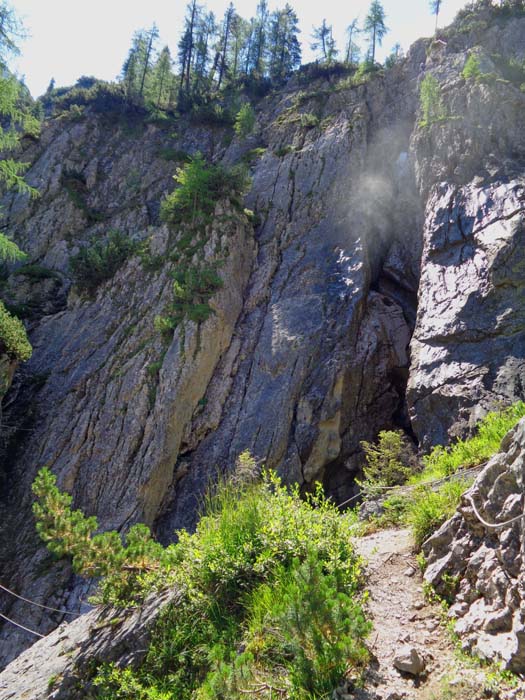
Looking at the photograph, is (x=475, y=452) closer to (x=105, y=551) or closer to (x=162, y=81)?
(x=105, y=551)

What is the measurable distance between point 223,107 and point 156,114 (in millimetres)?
5152

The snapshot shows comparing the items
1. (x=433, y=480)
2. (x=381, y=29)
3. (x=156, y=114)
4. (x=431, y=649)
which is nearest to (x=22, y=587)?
(x=433, y=480)

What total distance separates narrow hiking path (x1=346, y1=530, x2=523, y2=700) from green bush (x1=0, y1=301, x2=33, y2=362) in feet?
43.8

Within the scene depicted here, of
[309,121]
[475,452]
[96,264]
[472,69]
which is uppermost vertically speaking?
[309,121]

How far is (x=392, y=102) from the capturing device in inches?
948

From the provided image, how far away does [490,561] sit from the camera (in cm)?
387

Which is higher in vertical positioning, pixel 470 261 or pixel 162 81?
pixel 162 81

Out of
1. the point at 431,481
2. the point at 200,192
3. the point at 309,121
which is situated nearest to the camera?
the point at 431,481

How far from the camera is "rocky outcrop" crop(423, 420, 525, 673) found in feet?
11.1

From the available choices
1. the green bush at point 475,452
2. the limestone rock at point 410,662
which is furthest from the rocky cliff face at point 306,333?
the limestone rock at point 410,662

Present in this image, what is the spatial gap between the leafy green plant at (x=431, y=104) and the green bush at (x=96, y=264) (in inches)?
531

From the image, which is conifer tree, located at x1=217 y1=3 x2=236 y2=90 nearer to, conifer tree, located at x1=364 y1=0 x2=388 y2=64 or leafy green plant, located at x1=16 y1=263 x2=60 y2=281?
conifer tree, located at x1=364 y1=0 x2=388 y2=64

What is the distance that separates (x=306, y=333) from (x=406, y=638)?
12859 millimetres

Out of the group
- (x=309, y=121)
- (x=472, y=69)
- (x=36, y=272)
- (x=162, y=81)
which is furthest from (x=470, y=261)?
(x=162, y=81)
